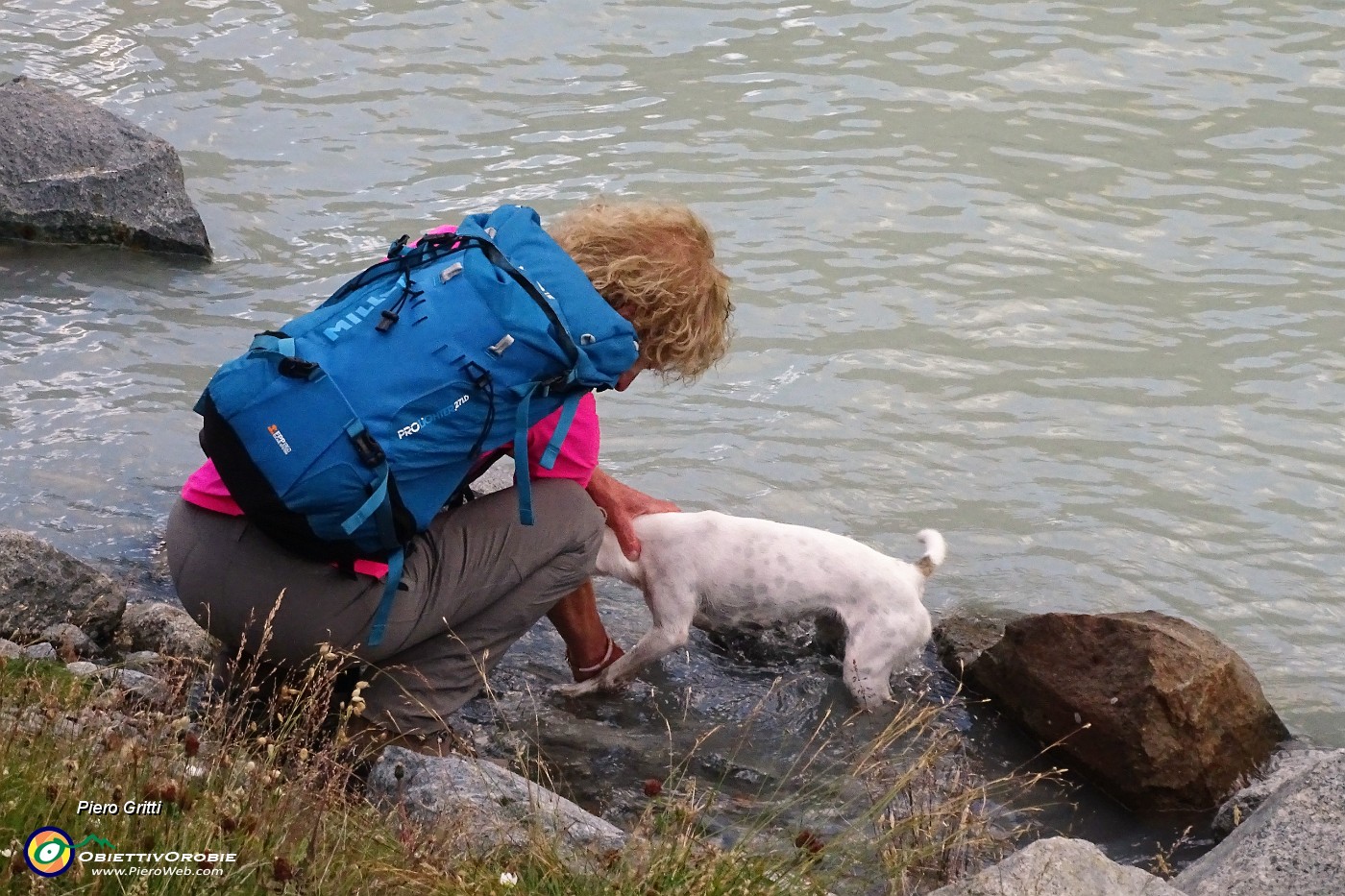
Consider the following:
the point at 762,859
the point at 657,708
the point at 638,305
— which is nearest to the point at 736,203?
the point at 657,708

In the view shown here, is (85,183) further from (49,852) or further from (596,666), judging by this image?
(49,852)

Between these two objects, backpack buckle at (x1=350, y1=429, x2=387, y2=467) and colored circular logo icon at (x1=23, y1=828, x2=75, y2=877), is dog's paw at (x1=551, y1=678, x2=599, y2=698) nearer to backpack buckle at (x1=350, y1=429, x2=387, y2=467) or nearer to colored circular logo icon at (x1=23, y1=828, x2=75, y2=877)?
backpack buckle at (x1=350, y1=429, x2=387, y2=467)

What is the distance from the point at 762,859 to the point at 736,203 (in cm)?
695

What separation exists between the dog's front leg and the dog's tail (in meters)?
0.90

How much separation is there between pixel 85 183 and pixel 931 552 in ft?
18.5

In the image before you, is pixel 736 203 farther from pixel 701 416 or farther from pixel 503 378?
pixel 503 378

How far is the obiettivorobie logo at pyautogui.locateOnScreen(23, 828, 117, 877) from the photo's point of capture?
253cm

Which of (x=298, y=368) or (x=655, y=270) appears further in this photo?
(x=655, y=270)

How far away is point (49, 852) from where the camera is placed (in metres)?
2.57

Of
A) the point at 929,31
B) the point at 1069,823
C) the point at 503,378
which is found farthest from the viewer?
the point at 929,31

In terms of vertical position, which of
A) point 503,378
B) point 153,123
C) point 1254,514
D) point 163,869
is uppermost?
point 503,378

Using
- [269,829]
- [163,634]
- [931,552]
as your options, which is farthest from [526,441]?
[931,552]

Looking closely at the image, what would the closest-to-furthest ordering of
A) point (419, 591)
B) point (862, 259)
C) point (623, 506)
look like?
point (419, 591)
point (623, 506)
point (862, 259)

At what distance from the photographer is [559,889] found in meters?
2.95
